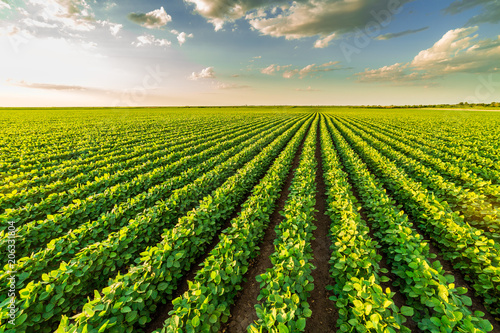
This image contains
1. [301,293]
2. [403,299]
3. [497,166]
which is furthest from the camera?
[497,166]

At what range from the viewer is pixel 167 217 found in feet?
19.9

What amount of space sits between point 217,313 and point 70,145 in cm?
2093

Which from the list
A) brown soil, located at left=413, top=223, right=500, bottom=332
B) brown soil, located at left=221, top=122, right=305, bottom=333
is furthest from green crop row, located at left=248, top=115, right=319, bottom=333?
brown soil, located at left=413, top=223, right=500, bottom=332

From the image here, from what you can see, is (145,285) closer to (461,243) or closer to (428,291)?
(428,291)

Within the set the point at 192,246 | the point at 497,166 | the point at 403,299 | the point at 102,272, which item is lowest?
the point at 403,299

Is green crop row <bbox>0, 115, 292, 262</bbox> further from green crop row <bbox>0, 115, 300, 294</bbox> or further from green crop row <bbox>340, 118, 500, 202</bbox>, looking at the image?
green crop row <bbox>340, 118, 500, 202</bbox>

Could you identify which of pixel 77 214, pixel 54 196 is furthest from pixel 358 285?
pixel 54 196

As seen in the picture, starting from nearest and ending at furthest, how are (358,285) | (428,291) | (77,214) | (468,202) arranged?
1. (358,285)
2. (428,291)
3. (77,214)
4. (468,202)

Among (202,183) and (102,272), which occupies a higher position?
(202,183)

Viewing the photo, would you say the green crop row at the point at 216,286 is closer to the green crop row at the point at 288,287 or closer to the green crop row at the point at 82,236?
the green crop row at the point at 288,287

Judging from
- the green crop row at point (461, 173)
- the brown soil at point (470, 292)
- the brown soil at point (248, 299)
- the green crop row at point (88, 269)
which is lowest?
the brown soil at point (248, 299)

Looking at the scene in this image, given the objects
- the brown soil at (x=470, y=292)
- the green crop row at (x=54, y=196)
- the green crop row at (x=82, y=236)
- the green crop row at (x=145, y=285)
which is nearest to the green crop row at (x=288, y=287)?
the green crop row at (x=145, y=285)

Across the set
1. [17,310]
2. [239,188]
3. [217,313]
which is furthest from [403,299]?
[17,310]

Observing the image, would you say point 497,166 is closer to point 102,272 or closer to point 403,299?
point 403,299
